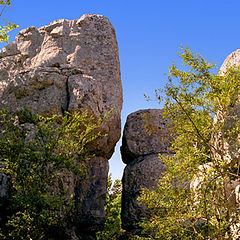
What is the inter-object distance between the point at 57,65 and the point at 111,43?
3.06 meters

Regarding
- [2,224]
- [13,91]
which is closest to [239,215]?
[2,224]

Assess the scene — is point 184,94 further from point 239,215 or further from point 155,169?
point 155,169

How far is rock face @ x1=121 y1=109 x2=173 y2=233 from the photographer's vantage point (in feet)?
52.0

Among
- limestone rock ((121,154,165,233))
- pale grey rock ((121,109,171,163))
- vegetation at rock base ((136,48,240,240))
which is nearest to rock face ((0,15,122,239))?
pale grey rock ((121,109,171,163))

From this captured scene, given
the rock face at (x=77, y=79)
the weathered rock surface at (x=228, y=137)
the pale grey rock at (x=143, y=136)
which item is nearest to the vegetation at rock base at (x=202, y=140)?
the weathered rock surface at (x=228, y=137)

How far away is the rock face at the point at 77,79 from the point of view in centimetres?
1448

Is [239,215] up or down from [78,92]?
down

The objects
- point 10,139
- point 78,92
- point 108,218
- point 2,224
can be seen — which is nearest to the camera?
point 10,139

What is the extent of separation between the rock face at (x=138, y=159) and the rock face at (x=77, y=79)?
1.32 meters

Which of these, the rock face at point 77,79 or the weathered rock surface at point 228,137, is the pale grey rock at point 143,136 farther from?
the weathered rock surface at point 228,137

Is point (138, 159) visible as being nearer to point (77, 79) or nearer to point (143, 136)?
point (143, 136)

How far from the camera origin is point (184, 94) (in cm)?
870

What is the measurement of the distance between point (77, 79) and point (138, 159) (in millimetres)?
5166

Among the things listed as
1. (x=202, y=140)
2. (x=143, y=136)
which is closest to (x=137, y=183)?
(x=143, y=136)
